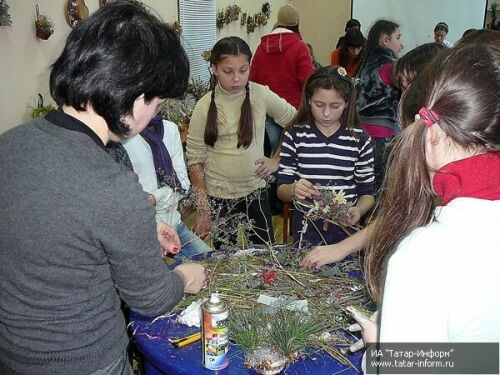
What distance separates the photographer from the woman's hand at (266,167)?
94.6 inches

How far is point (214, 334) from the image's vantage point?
3.58 ft

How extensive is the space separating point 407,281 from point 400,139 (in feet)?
1.03

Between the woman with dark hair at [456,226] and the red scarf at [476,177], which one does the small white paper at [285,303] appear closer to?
the woman with dark hair at [456,226]

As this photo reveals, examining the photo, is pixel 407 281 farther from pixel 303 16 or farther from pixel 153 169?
pixel 303 16

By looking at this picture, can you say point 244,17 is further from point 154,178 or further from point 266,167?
point 154,178

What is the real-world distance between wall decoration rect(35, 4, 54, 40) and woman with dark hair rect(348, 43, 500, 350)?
2.43m

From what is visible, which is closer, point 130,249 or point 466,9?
point 130,249

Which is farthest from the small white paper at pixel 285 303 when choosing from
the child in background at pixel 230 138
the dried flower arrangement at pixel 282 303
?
the child in background at pixel 230 138

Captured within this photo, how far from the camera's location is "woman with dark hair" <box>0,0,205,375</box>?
923mm

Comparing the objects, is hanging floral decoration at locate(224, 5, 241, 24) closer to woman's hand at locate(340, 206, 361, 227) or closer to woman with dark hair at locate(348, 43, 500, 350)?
woman's hand at locate(340, 206, 361, 227)

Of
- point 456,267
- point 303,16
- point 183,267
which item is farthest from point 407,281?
point 303,16

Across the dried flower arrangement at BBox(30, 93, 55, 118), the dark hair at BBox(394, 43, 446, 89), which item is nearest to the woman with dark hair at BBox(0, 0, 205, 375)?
the dark hair at BBox(394, 43, 446, 89)

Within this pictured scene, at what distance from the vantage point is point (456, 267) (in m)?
0.77

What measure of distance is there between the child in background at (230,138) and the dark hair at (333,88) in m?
0.35
